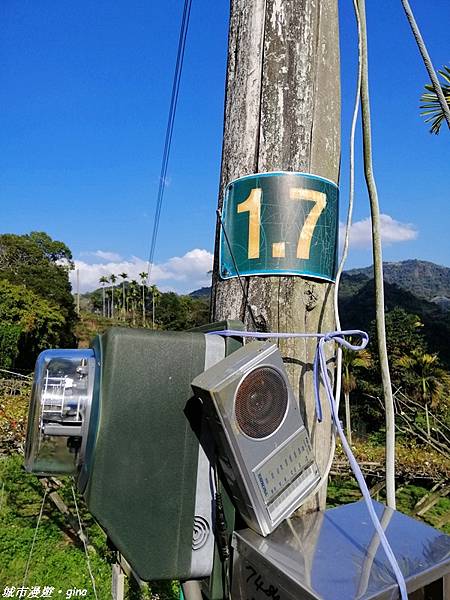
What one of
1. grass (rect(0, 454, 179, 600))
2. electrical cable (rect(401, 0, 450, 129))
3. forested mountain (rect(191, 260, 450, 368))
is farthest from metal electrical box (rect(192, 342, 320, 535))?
grass (rect(0, 454, 179, 600))

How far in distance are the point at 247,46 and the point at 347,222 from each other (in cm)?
40

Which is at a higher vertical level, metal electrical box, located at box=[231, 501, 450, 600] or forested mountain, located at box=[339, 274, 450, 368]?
forested mountain, located at box=[339, 274, 450, 368]

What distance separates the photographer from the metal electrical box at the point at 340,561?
57cm

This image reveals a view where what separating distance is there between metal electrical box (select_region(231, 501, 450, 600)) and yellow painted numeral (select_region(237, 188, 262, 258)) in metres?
0.46

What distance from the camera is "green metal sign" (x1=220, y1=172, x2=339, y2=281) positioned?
34.2 inches

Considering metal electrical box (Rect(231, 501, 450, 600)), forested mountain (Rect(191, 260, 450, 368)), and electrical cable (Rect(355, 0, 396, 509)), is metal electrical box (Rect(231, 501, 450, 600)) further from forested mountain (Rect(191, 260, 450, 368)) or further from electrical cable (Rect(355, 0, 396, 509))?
forested mountain (Rect(191, 260, 450, 368))

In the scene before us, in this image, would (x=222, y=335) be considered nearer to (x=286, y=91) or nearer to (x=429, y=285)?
(x=286, y=91)

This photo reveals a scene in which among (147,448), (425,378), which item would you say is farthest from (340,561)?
(425,378)

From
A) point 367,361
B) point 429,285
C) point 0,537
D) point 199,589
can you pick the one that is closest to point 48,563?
point 0,537

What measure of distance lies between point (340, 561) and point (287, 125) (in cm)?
73

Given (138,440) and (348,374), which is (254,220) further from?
(348,374)

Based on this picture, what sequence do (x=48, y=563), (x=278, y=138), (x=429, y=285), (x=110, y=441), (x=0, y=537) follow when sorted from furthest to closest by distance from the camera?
(x=429, y=285) → (x=0, y=537) → (x=48, y=563) → (x=278, y=138) → (x=110, y=441)

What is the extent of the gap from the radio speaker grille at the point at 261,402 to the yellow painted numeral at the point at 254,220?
275 mm

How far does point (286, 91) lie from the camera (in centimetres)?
92
